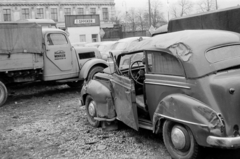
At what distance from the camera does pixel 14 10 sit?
180ft

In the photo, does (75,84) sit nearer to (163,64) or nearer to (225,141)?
(163,64)

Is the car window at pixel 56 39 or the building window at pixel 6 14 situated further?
the building window at pixel 6 14

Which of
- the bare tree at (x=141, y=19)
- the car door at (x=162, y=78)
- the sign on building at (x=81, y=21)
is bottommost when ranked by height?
the car door at (x=162, y=78)

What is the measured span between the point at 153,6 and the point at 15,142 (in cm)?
5738

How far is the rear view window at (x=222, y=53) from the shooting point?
3.93m

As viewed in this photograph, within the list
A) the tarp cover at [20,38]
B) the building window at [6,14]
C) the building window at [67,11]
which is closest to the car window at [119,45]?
the tarp cover at [20,38]

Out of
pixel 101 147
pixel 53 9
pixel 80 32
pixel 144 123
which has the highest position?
pixel 53 9

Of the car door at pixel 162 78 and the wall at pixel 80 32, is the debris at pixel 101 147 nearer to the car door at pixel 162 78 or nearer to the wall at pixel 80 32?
the car door at pixel 162 78

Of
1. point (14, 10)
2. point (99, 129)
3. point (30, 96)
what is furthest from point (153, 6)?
point (99, 129)

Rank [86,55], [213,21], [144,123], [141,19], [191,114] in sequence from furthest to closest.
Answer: [141,19] → [86,55] → [213,21] → [144,123] → [191,114]

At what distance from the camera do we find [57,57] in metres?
9.58

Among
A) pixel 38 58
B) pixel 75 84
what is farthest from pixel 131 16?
pixel 38 58

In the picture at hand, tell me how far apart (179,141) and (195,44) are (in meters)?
1.35

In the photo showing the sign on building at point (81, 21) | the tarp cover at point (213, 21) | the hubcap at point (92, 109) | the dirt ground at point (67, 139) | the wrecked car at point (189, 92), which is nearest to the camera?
the wrecked car at point (189, 92)
